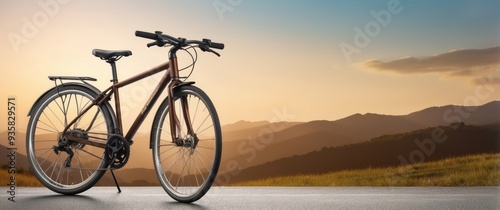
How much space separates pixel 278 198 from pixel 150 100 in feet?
4.46

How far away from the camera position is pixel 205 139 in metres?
4.35

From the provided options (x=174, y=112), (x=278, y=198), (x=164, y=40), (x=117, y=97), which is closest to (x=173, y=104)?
(x=174, y=112)

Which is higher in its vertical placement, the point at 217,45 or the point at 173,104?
the point at 217,45

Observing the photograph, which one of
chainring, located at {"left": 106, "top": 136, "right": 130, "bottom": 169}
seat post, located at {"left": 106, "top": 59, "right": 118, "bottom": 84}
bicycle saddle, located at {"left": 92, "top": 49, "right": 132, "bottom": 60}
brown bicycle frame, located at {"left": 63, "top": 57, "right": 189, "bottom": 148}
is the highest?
bicycle saddle, located at {"left": 92, "top": 49, "right": 132, "bottom": 60}

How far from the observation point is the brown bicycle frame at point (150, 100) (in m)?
4.55

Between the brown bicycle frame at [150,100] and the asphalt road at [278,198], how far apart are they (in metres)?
0.50

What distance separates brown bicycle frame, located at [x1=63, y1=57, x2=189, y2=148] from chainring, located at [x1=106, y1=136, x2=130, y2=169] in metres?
0.07

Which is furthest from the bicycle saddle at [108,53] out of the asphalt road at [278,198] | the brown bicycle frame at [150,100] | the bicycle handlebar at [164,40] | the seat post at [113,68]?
the asphalt road at [278,198]

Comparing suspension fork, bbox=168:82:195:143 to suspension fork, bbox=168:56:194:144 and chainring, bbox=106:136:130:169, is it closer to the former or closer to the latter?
suspension fork, bbox=168:56:194:144

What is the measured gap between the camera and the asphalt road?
467 centimetres

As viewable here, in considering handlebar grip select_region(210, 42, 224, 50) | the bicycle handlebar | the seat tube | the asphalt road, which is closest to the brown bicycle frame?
the seat tube

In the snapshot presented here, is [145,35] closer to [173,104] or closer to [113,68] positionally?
[173,104]

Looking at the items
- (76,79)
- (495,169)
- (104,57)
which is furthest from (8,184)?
(495,169)

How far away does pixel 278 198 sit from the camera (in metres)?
5.25
